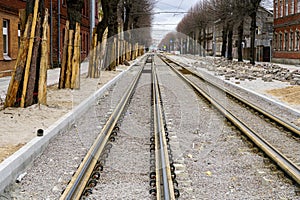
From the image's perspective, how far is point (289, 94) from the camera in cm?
1781

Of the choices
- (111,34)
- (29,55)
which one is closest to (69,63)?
(29,55)

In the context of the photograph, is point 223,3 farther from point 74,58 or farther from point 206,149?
point 206,149

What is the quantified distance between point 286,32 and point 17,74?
41048 millimetres

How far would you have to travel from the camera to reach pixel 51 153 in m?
8.34

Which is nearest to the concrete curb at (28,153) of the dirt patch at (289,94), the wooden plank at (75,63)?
the wooden plank at (75,63)

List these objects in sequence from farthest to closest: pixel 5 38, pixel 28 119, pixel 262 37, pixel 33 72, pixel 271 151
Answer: pixel 262 37
pixel 5 38
pixel 33 72
pixel 28 119
pixel 271 151

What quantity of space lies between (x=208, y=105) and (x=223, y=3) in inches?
1325

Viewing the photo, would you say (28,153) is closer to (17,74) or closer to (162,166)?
(162,166)

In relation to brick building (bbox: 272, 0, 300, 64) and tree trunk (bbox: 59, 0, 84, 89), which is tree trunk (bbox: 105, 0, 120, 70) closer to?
tree trunk (bbox: 59, 0, 84, 89)

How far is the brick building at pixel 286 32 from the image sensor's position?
4541 cm

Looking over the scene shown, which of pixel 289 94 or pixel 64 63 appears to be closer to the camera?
pixel 64 63

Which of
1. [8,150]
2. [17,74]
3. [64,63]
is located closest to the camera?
[8,150]

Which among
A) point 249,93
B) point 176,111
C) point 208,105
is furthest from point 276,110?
point 249,93

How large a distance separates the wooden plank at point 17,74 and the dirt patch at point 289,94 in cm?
822
